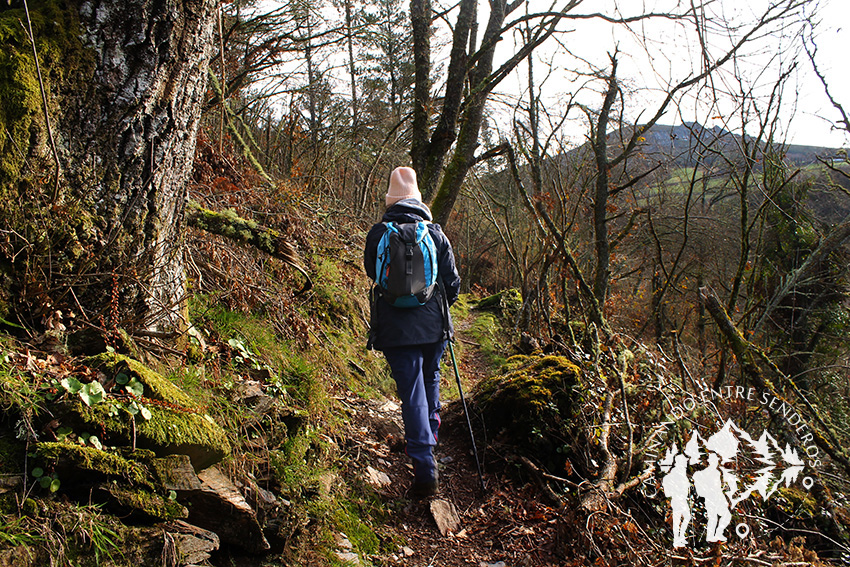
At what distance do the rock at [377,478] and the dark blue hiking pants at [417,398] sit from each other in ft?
0.75

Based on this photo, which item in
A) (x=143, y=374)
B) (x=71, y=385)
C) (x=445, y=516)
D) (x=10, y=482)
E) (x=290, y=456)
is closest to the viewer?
(x=10, y=482)

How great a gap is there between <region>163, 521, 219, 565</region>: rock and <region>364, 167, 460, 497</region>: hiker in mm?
1560

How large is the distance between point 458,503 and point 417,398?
85cm

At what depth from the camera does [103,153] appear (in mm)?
2324

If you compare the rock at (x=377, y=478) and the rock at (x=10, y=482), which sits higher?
the rock at (x=10, y=482)

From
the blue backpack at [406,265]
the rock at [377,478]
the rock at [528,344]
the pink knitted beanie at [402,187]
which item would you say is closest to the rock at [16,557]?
the rock at [377,478]

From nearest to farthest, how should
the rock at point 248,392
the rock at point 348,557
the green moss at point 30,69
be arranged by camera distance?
the green moss at point 30,69
the rock at point 348,557
the rock at point 248,392

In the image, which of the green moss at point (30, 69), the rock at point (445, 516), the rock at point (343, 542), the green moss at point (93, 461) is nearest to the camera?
the green moss at point (93, 461)

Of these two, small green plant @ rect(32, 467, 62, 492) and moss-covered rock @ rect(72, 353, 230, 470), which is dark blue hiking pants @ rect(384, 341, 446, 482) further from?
small green plant @ rect(32, 467, 62, 492)

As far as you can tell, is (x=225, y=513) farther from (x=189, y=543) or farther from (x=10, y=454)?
(x=10, y=454)

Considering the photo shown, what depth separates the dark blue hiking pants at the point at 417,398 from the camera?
10.6 feet

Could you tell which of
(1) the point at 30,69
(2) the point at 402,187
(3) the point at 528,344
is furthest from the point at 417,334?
(3) the point at 528,344

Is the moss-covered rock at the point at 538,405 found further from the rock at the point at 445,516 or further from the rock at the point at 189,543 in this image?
the rock at the point at 189,543

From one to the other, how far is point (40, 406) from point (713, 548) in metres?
3.14
